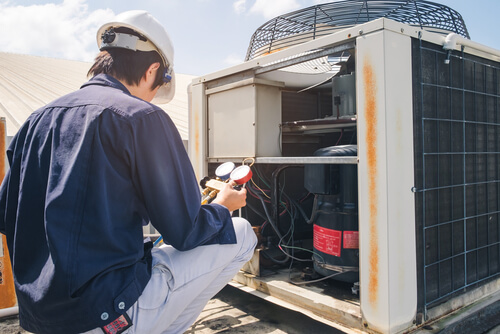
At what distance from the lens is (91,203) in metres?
1.08

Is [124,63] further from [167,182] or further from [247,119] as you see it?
[247,119]

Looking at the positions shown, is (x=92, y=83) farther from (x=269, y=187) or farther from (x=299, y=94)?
(x=299, y=94)

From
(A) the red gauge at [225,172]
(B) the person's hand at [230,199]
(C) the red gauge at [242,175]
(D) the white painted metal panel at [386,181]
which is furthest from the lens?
(A) the red gauge at [225,172]

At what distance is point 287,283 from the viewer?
90.7 inches

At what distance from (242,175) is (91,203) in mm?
820

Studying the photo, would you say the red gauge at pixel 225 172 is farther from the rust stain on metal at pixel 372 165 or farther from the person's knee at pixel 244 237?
the rust stain on metal at pixel 372 165

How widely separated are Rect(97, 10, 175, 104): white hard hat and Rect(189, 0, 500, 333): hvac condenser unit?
79 centimetres

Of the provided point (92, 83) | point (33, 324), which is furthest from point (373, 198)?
point (33, 324)

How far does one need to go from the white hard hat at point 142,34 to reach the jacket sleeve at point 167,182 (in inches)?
15.7

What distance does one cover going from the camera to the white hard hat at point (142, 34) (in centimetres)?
142

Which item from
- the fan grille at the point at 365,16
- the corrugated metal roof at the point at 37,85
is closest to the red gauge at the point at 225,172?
the fan grille at the point at 365,16

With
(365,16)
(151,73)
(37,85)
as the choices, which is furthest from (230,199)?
(37,85)

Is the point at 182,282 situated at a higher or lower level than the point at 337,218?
lower

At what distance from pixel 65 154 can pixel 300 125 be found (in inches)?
63.1
